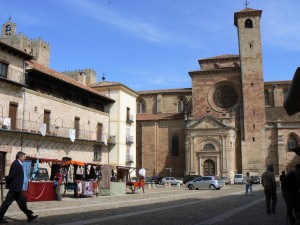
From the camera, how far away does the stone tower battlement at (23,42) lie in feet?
218

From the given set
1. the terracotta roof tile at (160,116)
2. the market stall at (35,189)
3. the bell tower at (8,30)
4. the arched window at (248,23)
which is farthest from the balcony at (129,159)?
the bell tower at (8,30)

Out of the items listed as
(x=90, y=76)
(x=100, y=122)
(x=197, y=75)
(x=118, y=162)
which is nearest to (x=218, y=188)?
(x=118, y=162)

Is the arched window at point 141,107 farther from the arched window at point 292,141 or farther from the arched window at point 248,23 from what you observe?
the arched window at point 292,141

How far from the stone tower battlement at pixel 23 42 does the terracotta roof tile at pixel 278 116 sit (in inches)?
1654

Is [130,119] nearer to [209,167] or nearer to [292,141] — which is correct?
[209,167]

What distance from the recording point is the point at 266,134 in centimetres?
4831

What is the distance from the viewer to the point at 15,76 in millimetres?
25844

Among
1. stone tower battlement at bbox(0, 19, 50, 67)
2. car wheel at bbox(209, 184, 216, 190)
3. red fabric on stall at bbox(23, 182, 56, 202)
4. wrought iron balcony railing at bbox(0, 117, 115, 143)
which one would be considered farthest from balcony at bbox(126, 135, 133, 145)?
stone tower battlement at bbox(0, 19, 50, 67)

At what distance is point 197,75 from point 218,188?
22321 millimetres

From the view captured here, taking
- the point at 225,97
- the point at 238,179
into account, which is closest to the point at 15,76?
the point at 238,179

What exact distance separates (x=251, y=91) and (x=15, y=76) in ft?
106

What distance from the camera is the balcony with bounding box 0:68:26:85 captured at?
2517 centimetres

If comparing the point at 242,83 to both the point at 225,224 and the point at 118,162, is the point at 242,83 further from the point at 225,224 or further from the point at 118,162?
the point at 225,224

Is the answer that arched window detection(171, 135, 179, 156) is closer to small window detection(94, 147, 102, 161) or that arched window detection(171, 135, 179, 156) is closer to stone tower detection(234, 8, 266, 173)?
stone tower detection(234, 8, 266, 173)
